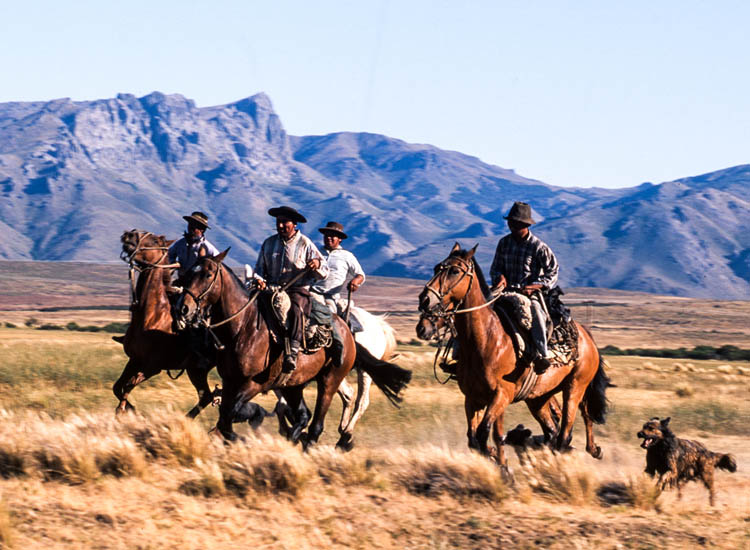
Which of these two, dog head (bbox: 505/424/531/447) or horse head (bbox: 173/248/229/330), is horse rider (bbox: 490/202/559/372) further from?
horse head (bbox: 173/248/229/330)

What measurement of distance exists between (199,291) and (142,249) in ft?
7.36

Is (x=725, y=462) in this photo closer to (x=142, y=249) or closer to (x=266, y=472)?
(x=266, y=472)

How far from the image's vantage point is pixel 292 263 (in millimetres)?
11867

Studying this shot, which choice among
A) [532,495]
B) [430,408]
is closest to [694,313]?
[430,408]

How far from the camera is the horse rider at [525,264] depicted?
11.6 meters

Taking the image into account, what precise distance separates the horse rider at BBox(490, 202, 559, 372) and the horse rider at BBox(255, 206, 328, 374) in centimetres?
217

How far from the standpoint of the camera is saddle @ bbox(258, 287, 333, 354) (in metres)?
11.3

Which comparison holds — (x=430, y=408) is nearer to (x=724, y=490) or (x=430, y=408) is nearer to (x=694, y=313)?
(x=724, y=490)

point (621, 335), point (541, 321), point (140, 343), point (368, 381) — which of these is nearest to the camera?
point (541, 321)

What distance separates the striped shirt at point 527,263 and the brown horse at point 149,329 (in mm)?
3917

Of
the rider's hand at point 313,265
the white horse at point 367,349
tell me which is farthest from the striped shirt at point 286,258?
the white horse at point 367,349

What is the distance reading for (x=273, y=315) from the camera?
11320 mm

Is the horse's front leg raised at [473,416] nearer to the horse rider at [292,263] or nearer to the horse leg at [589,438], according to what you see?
the horse rider at [292,263]

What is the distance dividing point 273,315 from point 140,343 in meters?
2.07
